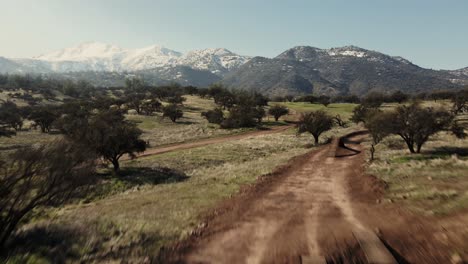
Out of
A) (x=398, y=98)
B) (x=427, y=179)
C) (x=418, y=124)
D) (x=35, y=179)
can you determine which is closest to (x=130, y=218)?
(x=35, y=179)

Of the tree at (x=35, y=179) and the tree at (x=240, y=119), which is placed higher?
the tree at (x=35, y=179)

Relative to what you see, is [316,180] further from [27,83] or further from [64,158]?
[27,83]

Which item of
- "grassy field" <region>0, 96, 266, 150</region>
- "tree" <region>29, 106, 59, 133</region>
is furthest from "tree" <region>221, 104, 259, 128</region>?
"tree" <region>29, 106, 59, 133</region>

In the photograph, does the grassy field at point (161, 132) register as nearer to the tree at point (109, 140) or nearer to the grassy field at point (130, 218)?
the tree at point (109, 140)

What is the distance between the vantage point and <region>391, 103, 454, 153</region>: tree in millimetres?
36438

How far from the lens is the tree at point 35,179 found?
44.0 feet

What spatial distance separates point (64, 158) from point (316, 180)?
756 inches

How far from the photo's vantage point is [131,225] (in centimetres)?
1611

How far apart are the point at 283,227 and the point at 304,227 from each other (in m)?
1.02

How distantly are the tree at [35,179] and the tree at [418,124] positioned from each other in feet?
116

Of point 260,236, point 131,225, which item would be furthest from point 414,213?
point 131,225

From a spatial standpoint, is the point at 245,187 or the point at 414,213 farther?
the point at 245,187

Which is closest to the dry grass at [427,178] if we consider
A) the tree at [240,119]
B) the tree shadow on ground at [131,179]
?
the tree shadow on ground at [131,179]

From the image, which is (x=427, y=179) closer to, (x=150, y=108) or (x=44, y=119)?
(x=44, y=119)
